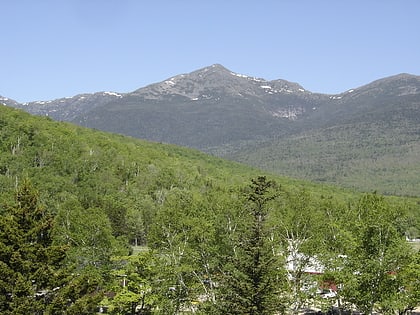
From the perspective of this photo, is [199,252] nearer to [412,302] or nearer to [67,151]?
[412,302]

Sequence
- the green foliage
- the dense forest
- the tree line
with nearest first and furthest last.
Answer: the tree line < the dense forest < the green foliage

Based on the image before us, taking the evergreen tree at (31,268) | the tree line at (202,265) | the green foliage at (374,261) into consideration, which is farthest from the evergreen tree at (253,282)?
the evergreen tree at (31,268)

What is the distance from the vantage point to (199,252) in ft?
125


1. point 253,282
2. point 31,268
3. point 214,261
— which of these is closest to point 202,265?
point 214,261

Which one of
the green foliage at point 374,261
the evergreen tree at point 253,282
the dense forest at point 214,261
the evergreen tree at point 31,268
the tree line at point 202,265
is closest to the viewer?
the evergreen tree at point 253,282

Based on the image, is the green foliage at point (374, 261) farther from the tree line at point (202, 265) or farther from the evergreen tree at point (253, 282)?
the evergreen tree at point (253, 282)

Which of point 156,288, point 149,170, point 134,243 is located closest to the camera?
point 156,288

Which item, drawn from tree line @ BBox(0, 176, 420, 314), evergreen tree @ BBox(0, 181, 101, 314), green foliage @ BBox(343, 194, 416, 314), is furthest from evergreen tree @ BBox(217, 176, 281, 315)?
evergreen tree @ BBox(0, 181, 101, 314)

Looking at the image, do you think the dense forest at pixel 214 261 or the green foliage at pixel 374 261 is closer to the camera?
the dense forest at pixel 214 261

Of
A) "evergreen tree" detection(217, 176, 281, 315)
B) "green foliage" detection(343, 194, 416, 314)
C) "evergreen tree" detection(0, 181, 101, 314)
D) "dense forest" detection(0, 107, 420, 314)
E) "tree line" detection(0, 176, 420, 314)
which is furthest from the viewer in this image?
"green foliage" detection(343, 194, 416, 314)

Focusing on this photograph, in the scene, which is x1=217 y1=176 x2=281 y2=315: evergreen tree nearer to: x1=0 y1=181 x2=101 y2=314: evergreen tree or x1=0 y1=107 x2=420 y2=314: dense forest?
x1=0 y1=107 x2=420 y2=314: dense forest

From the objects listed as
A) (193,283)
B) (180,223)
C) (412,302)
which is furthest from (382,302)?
(180,223)

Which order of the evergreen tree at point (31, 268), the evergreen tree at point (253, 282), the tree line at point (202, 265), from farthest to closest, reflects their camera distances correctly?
1. the evergreen tree at point (31, 268)
2. the tree line at point (202, 265)
3. the evergreen tree at point (253, 282)

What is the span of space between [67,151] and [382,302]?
359 ft
